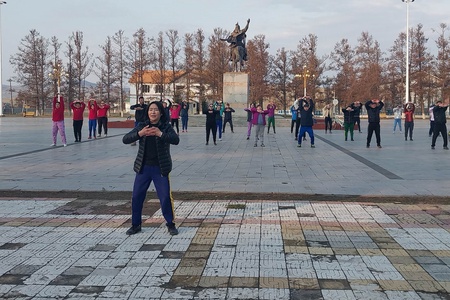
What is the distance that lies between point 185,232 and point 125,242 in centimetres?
81

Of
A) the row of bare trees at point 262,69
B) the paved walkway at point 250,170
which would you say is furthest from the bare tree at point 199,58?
the paved walkway at point 250,170

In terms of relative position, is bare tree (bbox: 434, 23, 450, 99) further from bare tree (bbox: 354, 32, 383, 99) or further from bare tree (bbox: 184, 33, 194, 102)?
bare tree (bbox: 184, 33, 194, 102)

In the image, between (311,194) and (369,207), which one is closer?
(369,207)

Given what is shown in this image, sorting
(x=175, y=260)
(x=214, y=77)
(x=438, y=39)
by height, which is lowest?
(x=175, y=260)

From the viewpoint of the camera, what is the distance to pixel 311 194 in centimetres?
859

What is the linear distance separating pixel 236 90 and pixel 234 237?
34518 millimetres

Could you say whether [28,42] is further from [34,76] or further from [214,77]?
[214,77]

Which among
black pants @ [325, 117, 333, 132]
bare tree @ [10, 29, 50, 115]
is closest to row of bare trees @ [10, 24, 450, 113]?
bare tree @ [10, 29, 50, 115]

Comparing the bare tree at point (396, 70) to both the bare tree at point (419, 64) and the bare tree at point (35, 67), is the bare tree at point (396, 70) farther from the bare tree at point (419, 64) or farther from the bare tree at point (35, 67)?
the bare tree at point (35, 67)

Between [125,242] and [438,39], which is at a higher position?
[438,39]

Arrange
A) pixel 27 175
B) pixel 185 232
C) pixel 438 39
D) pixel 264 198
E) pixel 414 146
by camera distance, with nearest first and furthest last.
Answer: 1. pixel 185 232
2. pixel 264 198
3. pixel 27 175
4. pixel 414 146
5. pixel 438 39

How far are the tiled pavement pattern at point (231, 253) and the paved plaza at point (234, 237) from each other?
0.01 m

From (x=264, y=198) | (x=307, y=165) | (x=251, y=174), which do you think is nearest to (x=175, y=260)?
(x=264, y=198)

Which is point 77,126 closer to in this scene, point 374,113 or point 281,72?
point 374,113
